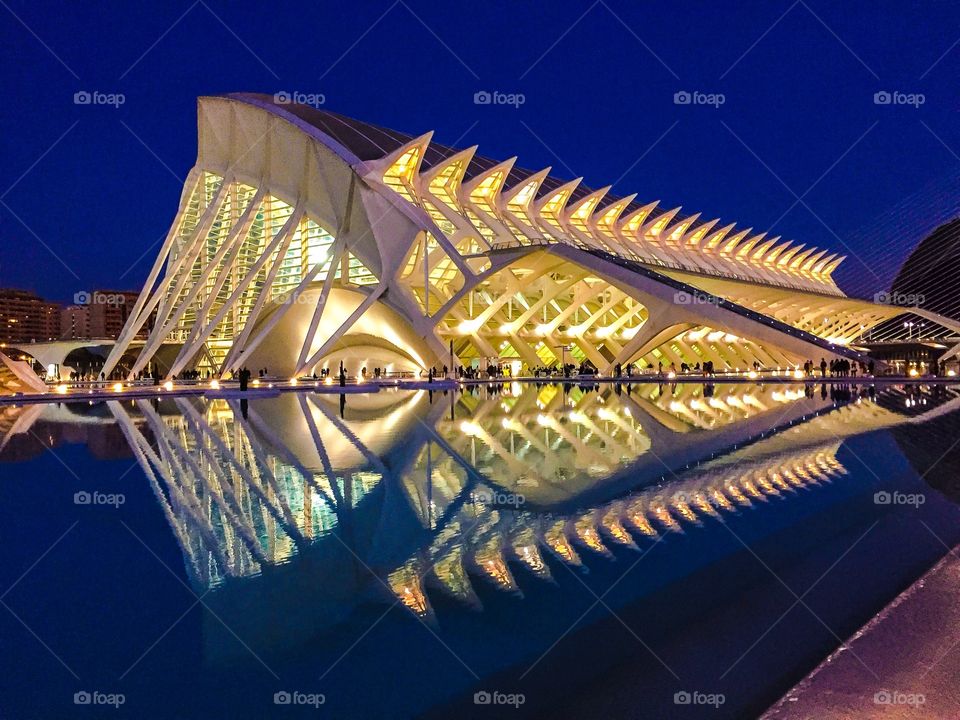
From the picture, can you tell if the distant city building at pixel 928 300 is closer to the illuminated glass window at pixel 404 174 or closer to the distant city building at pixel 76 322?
the illuminated glass window at pixel 404 174

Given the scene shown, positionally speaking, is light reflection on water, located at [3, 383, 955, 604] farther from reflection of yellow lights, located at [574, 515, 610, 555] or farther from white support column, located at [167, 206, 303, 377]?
white support column, located at [167, 206, 303, 377]

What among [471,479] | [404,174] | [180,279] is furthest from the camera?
[180,279]

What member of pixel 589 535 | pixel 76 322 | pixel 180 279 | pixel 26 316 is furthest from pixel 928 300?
pixel 26 316

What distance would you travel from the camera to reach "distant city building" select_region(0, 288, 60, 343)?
114287mm

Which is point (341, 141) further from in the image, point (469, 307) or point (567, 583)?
point (567, 583)

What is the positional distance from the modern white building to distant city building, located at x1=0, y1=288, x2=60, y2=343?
265 ft

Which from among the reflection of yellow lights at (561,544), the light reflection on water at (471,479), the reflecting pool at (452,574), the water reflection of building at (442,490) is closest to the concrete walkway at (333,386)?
the light reflection on water at (471,479)

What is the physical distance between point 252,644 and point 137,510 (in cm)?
302

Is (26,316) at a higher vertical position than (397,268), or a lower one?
higher

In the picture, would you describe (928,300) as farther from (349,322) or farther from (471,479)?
(471,479)

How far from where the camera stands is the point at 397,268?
115ft

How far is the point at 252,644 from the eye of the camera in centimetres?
310

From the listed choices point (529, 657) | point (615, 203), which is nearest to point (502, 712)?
point (529, 657)

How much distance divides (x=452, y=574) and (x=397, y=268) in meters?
31.6
